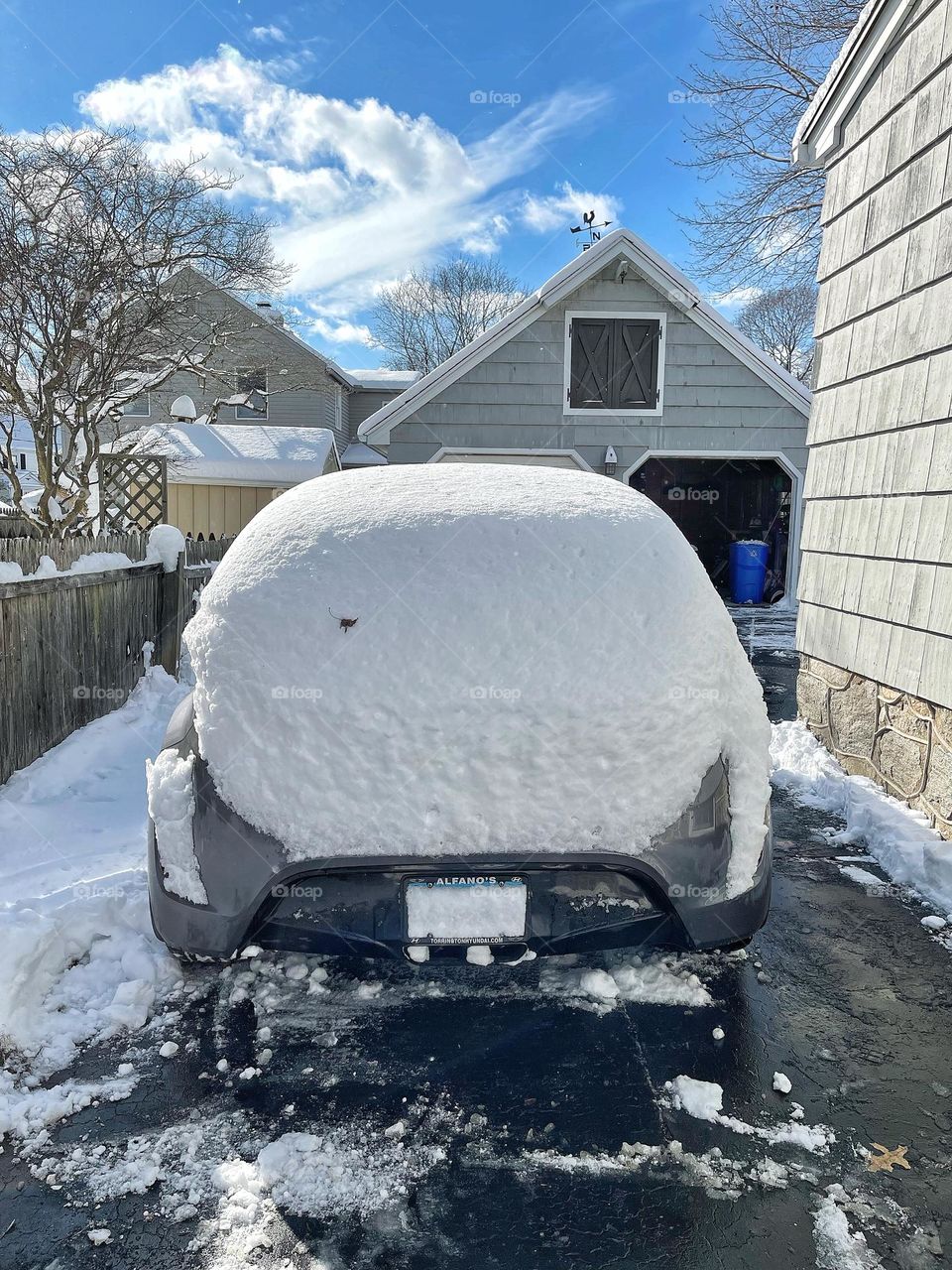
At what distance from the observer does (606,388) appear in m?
10.6

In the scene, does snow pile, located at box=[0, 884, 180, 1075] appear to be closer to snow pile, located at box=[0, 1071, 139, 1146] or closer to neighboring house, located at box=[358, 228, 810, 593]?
snow pile, located at box=[0, 1071, 139, 1146]

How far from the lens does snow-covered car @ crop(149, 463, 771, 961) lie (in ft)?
6.28

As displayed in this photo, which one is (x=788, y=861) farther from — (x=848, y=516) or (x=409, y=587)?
(x=409, y=587)

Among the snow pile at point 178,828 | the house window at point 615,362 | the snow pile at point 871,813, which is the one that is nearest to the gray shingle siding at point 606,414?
the house window at point 615,362

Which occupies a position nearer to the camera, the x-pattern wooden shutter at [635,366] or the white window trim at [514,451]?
the white window trim at [514,451]

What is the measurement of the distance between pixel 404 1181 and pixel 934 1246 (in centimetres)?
116

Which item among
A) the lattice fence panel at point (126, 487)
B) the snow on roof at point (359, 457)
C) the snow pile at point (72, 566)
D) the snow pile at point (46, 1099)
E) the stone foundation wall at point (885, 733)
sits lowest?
the snow pile at point (46, 1099)

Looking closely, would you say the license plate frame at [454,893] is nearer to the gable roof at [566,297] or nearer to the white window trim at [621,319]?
the gable roof at [566,297]

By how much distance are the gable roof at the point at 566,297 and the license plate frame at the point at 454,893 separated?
29.1 feet

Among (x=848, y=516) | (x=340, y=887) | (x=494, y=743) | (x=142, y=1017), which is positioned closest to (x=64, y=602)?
(x=142, y=1017)

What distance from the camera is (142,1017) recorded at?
7.55ft

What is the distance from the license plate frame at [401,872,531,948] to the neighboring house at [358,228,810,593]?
8.92m

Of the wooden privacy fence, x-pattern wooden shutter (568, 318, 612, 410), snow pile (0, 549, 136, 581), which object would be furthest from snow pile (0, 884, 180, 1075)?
x-pattern wooden shutter (568, 318, 612, 410)

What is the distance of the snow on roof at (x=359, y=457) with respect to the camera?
20719mm
